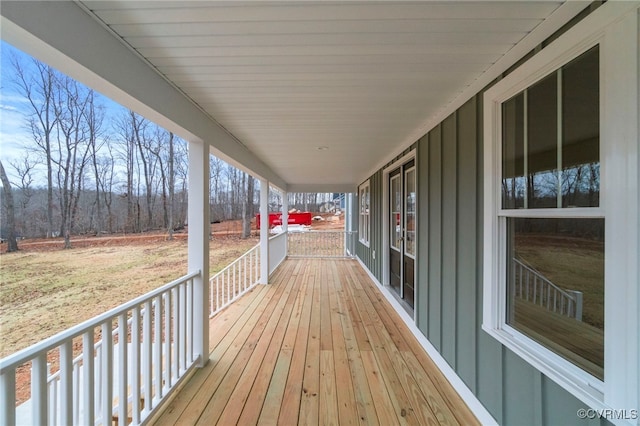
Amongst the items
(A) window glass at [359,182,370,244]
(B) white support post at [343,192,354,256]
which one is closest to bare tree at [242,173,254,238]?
(B) white support post at [343,192,354,256]

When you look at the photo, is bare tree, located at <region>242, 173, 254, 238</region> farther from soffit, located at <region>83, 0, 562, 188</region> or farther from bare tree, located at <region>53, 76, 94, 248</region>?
soffit, located at <region>83, 0, 562, 188</region>

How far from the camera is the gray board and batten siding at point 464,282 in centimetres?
133

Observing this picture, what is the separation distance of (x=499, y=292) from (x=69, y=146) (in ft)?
11.9

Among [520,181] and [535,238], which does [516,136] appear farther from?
[535,238]

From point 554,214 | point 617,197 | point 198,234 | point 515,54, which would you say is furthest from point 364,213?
point 617,197

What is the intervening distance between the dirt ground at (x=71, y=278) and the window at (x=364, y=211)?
13.6ft

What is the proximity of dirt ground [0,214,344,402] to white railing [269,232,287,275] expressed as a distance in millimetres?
2369

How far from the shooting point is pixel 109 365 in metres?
1.41

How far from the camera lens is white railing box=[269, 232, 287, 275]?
230 inches

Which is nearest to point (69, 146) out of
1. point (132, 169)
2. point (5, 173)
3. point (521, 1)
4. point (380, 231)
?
point (5, 173)

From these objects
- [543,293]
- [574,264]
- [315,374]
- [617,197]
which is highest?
[617,197]

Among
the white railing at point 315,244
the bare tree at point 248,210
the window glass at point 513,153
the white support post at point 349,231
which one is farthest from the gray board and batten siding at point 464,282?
the bare tree at point 248,210

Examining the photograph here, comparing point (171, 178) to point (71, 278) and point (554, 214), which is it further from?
point (554, 214)

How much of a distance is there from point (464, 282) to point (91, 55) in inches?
103
